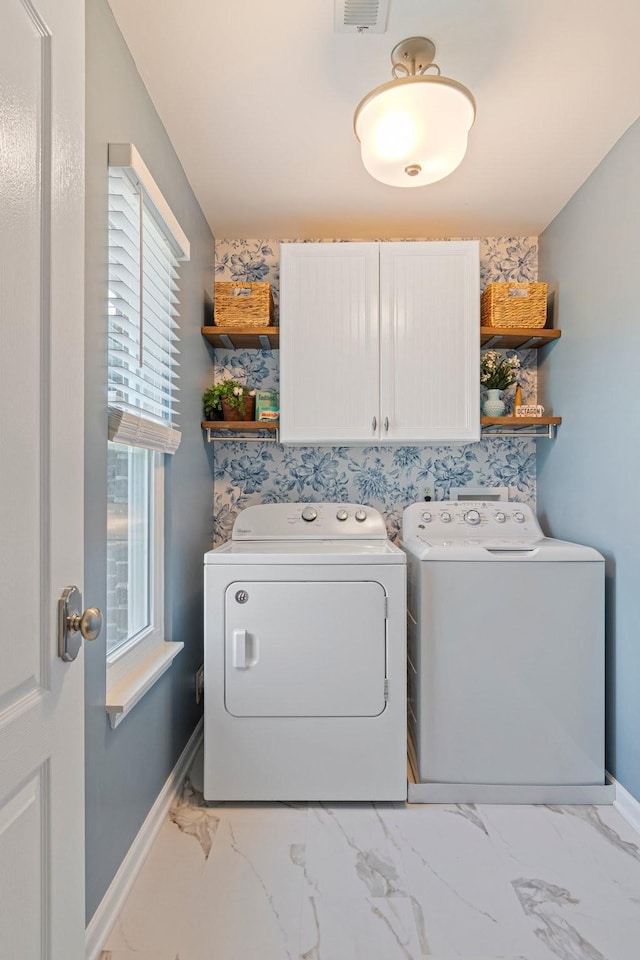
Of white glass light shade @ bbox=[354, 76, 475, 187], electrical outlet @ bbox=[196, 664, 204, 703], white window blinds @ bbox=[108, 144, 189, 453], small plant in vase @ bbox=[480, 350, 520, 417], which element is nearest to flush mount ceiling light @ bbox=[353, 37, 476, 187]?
white glass light shade @ bbox=[354, 76, 475, 187]

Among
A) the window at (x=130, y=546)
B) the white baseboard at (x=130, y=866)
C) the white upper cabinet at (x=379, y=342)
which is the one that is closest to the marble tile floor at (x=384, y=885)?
the white baseboard at (x=130, y=866)

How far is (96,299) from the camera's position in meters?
1.43

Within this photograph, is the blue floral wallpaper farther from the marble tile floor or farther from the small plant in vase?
the marble tile floor

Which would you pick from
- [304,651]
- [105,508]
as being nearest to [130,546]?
[105,508]

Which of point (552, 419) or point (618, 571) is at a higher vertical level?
point (552, 419)

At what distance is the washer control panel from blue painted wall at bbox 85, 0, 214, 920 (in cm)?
100

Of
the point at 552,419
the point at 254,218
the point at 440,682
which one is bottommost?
the point at 440,682

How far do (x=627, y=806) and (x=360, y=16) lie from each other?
99.7 inches

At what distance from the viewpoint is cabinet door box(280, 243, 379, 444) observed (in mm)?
2545

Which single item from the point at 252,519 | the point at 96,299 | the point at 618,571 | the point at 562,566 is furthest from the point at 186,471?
the point at 618,571

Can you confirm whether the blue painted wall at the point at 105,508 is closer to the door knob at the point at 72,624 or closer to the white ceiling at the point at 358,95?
the white ceiling at the point at 358,95

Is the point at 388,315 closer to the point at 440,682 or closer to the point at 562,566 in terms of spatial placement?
the point at 562,566

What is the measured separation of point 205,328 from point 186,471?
0.68 m

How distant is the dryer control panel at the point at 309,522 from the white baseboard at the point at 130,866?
3.10 feet
